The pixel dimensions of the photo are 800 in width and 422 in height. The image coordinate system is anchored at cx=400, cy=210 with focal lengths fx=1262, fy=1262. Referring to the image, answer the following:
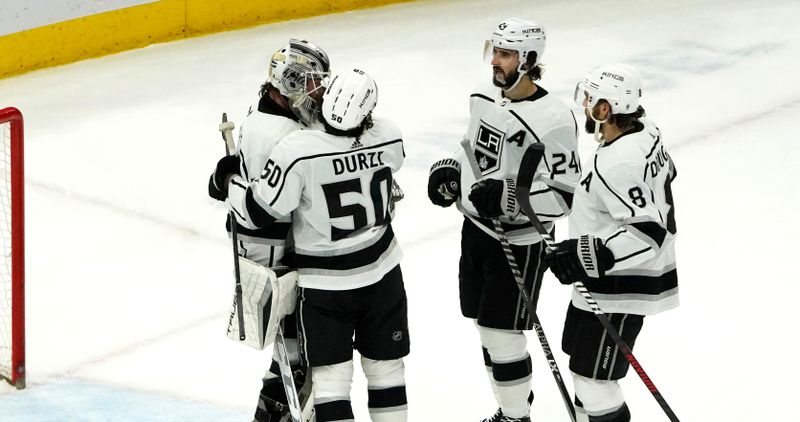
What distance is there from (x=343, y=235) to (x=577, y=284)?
603 mm

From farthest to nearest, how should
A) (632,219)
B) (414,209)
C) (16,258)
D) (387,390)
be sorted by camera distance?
(414,209) → (16,258) → (387,390) → (632,219)

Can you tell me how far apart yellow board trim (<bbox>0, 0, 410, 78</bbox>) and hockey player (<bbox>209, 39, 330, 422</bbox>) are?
150 inches

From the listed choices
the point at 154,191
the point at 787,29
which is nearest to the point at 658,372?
the point at 154,191

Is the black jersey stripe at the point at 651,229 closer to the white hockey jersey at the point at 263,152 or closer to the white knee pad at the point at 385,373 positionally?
the white knee pad at the point at 385,373

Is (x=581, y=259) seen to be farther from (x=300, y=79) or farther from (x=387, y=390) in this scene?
(x=300, y=79)

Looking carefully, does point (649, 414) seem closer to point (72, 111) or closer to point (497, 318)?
point (497, 318)

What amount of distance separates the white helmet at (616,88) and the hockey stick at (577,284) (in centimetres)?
23

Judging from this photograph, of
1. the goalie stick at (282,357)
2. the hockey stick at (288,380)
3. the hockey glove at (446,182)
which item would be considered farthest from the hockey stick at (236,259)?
the hockey glove at (446,182)

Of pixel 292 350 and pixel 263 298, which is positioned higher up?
pixel 263 298

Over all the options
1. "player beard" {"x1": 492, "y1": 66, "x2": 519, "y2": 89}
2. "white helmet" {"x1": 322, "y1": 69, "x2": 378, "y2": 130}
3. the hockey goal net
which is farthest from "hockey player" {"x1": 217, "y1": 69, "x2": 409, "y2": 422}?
the hockey goal net

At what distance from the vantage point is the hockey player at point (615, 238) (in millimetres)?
3012

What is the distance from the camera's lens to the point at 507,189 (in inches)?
134

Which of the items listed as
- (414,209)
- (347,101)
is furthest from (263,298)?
(414,209)

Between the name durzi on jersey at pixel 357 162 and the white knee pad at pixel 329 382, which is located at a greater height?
the name durzi on jersey at pixel 357 162
